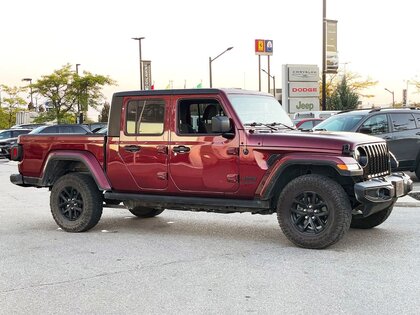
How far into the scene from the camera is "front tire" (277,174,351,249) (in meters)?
6.08

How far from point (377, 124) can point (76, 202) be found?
7359 mm

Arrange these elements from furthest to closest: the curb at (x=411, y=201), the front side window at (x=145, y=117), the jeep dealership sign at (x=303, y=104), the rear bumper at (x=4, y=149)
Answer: the jeep dealership sign at (x=303, y=104), the rear bumper at (x=4, y=149), the curb at (x=411, y=201), the front side window at (x=145, y=117)

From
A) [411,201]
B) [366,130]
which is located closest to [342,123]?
[366,130]

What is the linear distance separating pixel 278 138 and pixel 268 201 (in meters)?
0.77

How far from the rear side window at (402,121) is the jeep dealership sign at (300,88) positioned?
83.7 ft

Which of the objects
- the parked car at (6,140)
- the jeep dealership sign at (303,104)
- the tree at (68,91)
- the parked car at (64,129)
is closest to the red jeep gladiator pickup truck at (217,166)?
the parked car at (64,129)

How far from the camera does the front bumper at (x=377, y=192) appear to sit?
237 inches

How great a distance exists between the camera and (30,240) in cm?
718

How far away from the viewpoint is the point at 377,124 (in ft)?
Answer: 40.3

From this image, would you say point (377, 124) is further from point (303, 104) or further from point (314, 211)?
point (303, 104)

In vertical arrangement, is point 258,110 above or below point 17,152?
above

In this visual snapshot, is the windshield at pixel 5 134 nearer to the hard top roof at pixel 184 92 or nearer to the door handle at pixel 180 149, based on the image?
the hard top roof at pixel 184 92

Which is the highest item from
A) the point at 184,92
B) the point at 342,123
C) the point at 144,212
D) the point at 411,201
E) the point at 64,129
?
the point at 184,92

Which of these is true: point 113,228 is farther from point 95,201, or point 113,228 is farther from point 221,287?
point 221,287
